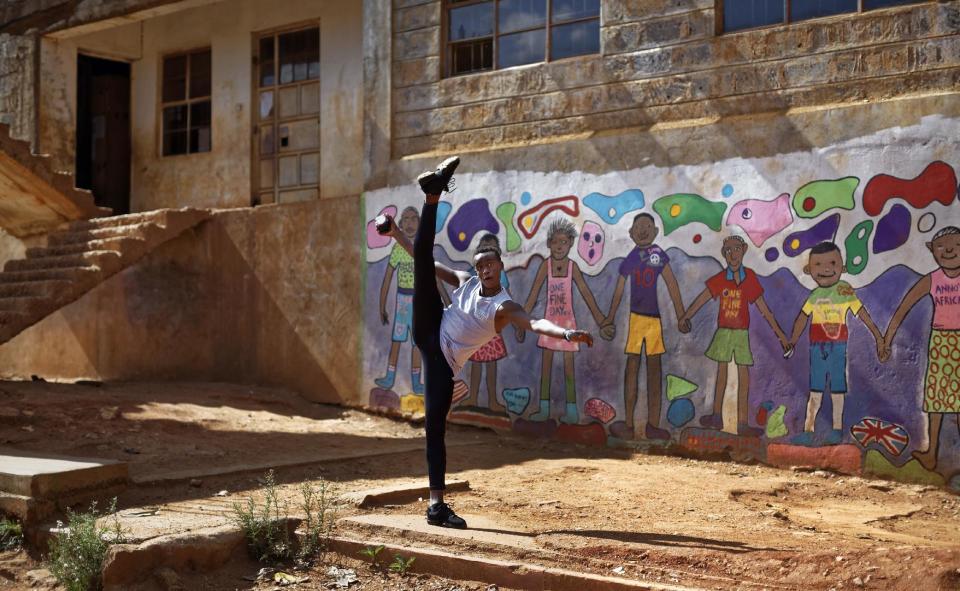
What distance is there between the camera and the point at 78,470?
603cm

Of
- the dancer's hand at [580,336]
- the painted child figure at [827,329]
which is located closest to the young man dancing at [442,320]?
the dancer's hand at [580,336]

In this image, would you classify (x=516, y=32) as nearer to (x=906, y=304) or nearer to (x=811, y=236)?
(x=811, y=236)

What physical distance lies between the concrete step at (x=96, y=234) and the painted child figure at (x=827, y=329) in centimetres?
734

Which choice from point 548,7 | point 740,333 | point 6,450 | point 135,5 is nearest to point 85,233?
point 135,5

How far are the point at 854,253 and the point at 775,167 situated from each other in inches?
39.1

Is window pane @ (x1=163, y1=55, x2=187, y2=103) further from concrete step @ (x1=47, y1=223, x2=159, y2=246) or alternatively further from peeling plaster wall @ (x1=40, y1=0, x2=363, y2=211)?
concrete step @ (x1=47, y1=223, x2=159, y2=246)

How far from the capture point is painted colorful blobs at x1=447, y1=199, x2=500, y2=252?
32.1 feet

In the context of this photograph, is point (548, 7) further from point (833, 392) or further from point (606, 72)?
point (833, 392)

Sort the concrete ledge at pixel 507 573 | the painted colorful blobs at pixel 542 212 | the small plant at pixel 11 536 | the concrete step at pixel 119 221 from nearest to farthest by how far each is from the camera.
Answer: the concrete ledge at pixel 507 573
the small plant at pixel 11 536
the painted colorful blobs at pixel 542 212
the concrete step at pixel 119 221

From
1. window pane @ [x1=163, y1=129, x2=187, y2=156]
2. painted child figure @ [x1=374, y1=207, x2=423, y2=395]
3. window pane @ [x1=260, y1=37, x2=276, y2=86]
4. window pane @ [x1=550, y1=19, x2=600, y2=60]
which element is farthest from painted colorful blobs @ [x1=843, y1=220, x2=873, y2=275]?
window pane @ [x1=163, y1=129, x2=187, y2=156]

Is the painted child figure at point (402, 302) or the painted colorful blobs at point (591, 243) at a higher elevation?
the painted colorful blobs at point (591, 243)

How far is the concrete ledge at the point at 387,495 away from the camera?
604cm

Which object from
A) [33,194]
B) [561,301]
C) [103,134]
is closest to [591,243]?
[561,301]

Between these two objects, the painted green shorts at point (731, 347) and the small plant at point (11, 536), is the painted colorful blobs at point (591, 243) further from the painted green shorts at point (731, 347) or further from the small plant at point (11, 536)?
the small plant at point (11, 536)
